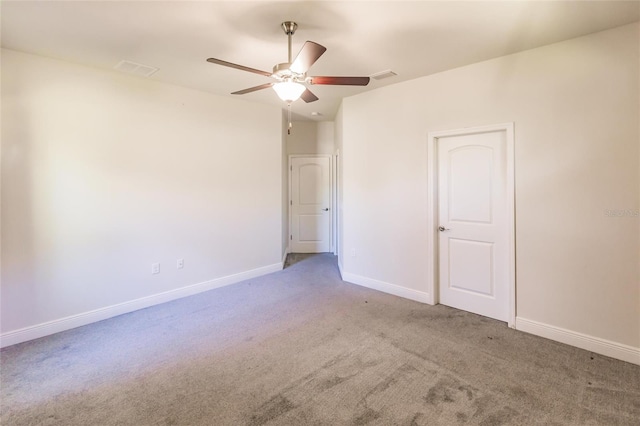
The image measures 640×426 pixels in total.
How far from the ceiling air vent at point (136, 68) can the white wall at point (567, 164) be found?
2.97m

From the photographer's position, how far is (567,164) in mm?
2576

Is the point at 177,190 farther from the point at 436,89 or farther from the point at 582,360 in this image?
the point at 582,360

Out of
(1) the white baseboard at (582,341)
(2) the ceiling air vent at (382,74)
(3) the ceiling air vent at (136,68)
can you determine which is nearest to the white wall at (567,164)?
(1) the white baseboard at (582,341)

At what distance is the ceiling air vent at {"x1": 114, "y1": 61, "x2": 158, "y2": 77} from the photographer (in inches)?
119

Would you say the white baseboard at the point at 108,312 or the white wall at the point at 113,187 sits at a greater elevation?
the white wall at the point at 113,187

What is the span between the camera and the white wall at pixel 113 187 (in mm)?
2748

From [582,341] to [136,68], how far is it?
16.5 ft

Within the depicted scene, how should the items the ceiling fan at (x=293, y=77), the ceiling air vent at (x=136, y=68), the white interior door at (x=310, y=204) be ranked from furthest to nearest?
the white interior door at (x=310, y=204) < the ceiling air vent at (x=136, y=68) < the ceiling fan at (x=293, y=77)

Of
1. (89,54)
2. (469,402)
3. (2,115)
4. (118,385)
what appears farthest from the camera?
(89,54)

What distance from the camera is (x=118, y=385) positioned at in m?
2.10

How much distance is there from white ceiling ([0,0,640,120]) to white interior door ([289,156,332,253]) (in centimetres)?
309

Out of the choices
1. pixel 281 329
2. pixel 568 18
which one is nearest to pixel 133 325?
pixel 281 329

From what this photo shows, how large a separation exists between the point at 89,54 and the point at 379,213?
3559mm

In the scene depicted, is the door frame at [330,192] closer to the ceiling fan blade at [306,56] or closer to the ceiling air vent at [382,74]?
the ceiling air vent at [382,74]
